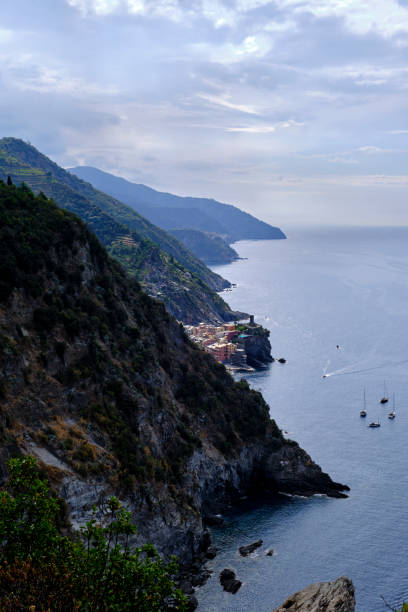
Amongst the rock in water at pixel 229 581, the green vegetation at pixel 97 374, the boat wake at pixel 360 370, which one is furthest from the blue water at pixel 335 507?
the green vegetation at pixel 97 374

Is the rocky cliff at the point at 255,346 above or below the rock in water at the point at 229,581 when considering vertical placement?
above

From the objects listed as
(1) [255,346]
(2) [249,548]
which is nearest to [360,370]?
(1) [255,346]

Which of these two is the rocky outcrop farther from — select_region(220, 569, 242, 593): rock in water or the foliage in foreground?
select_region(220, 569, 242, 593): rock in water

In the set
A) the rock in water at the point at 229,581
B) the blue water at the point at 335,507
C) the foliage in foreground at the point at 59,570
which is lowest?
the rock in water at the point at 229,581

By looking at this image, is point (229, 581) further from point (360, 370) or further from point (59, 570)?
point (360, 370)

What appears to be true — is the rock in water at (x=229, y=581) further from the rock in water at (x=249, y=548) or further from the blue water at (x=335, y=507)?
the rock in water at (x=249, y=548)

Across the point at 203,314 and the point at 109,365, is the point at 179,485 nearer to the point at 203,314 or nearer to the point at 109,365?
the point at 109,365

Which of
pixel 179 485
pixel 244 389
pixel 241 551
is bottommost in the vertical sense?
pixel 241 551

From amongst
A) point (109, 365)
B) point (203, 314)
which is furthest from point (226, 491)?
point (203, 314)
